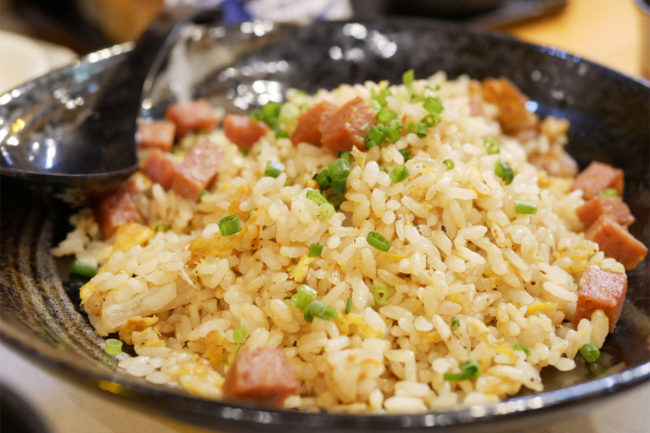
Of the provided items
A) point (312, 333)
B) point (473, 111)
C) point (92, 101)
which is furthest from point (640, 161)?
point (92, 101)

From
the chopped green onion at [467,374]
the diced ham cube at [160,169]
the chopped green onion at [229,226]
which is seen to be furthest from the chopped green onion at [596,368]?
the diced ham cube at [160,169]

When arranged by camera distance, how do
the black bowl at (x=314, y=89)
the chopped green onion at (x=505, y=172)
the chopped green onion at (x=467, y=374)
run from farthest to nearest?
the chopped green onion at (x=505, y=172)
the chopped green onion at (x=467, y=374)
the black bowl at (x=314, y=89)

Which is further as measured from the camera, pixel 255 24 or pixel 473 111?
pixel 255 24

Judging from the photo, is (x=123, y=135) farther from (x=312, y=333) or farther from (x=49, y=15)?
(x=49, y=15)

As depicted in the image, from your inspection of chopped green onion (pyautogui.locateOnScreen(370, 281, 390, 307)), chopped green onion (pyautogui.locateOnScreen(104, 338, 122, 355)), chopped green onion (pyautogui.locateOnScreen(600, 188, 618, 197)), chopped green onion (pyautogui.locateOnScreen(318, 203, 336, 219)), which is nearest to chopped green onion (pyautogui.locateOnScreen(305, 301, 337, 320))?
chopped green onion (pyautogui.locateOnScreen(370, 281, 390, 307))

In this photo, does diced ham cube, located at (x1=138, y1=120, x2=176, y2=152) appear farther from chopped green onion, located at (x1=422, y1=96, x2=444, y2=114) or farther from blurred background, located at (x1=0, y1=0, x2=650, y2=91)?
blurred background, located at (x1=0, y1=0, x2=650, y2=91)

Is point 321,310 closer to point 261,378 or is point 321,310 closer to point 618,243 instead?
point 261,378

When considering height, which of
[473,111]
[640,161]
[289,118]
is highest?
[289,118]

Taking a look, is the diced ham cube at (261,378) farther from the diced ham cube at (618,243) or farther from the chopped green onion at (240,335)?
the diced ham cube at (618,243)
